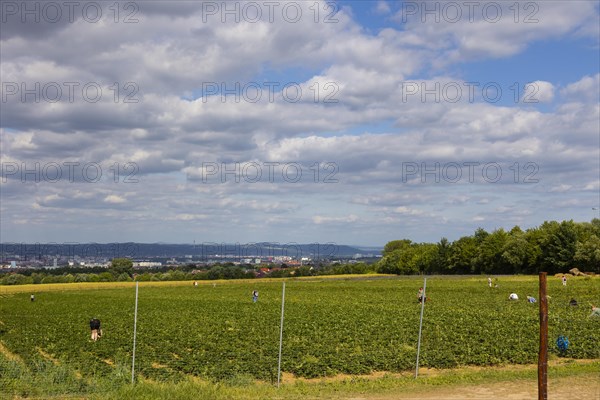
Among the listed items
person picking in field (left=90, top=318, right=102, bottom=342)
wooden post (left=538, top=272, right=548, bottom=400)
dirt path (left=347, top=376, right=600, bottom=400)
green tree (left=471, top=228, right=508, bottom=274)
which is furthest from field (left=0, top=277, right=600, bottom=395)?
green tree (left=471, top=228, right=508, bottom=274)

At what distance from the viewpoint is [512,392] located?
14.5 m

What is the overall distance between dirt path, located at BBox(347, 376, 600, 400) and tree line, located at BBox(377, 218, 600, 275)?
8418cm

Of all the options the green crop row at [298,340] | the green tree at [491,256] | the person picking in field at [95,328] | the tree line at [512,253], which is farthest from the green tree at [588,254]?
the person picking in field at [95,328]

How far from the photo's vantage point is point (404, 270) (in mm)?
135750

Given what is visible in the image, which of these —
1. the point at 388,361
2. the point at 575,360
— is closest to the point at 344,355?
the point at 388,361

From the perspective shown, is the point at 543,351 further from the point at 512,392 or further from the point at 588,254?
the point at 588,254

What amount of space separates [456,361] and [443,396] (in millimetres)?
6008

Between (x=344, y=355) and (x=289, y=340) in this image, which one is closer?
(x=344, y=355)

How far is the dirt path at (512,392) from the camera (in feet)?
45.7

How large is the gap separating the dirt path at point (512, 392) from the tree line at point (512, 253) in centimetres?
8418

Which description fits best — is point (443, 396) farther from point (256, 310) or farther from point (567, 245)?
point (567, 245)

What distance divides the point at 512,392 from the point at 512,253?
101000 millimetres

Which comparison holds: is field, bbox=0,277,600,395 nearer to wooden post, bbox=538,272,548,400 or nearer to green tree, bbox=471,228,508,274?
wooden post, bbox=538,272,548,400

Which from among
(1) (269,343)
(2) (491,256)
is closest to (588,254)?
(2) (491,256)
